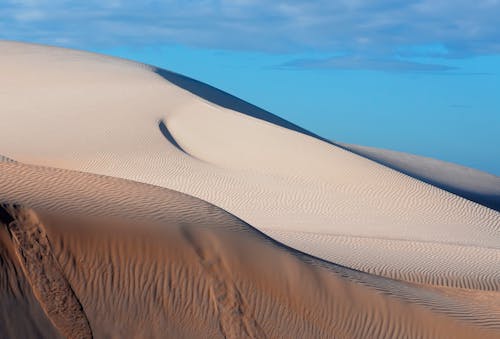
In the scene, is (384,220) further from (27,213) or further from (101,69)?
(101,69)

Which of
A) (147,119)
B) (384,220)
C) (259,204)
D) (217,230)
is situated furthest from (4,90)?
(217,230)

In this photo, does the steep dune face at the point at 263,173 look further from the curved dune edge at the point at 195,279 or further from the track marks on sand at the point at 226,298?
the track marks on sand at the point at 226,298

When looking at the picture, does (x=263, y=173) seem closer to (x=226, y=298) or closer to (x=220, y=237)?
(x=220, y=237)

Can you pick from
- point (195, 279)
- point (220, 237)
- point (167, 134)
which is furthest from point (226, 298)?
point (167, 134)

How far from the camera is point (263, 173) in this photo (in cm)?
2475

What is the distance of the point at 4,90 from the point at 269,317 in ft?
91.3

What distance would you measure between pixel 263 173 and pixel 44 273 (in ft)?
55.1

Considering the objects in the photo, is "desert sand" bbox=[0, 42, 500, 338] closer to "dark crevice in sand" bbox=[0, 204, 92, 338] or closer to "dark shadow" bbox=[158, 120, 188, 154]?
"dark crevice in sand" bbox=[0, 204, 92, 338]

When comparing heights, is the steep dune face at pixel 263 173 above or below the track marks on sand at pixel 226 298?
above

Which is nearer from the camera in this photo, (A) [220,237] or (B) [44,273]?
(B) [44,273]

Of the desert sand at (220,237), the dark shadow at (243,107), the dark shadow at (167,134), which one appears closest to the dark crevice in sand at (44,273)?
the desert sand at (220,237)

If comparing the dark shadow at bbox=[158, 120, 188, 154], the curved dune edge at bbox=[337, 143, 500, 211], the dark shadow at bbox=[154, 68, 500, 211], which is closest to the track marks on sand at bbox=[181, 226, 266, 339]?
the dark shadow at bbox=[158, 120, 188, 154]

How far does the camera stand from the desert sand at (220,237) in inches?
330

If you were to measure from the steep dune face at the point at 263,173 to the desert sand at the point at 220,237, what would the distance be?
77 millimetres
